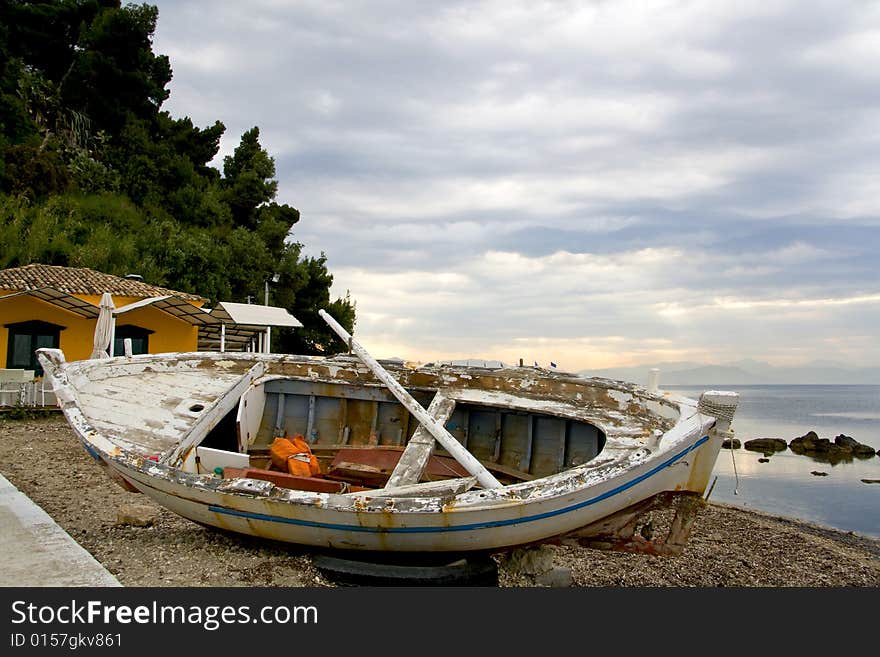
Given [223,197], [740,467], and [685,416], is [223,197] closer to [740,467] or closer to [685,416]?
[740,467]

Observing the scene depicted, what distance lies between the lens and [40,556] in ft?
17.5

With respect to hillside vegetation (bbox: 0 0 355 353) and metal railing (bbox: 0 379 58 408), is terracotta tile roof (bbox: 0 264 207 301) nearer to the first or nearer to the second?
metal railing (bbox: 0 379 58 408)

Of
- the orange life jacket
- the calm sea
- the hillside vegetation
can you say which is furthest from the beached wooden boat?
the hillside vegetation

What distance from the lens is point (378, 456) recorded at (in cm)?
785

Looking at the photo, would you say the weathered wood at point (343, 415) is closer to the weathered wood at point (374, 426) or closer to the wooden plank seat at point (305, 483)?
the weathered wood at point (374, 426)

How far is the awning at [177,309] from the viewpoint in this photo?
1784 cm

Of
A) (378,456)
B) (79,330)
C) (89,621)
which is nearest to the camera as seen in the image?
(89,621)

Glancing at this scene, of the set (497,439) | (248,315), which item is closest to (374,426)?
(497,439)

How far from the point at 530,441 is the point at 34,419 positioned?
13421mm

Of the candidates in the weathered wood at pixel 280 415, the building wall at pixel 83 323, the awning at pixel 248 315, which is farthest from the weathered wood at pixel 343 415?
the awning at pixel 248 315

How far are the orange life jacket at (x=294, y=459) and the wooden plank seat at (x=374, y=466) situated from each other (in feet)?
0.67

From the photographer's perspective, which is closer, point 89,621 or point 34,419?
point 89,621

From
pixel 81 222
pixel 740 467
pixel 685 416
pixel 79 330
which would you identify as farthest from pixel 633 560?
pixel 81 222

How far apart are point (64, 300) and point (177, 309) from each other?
3029 mm
